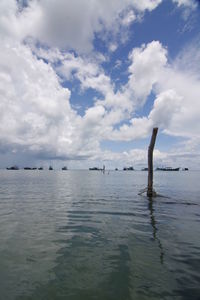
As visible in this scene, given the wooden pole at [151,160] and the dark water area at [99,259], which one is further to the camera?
the wooden pole at [151,160]

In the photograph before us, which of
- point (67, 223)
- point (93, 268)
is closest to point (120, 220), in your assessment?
point (67, 223)

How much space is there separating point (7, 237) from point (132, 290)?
6.89m

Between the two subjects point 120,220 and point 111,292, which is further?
point 120,220

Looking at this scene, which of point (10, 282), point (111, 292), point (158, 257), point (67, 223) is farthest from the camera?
point (67, 223)

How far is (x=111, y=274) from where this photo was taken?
20.7ft

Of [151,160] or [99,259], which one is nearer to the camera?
[99,259]

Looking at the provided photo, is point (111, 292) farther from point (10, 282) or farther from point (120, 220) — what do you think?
point (120, 220)

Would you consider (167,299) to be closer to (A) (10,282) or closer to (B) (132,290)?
(B) (132,290)

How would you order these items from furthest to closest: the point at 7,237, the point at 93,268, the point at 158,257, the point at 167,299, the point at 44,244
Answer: the point at 7,237, the point at 44,244, the point at 158,257, the point at 93,268, the point at 167,299

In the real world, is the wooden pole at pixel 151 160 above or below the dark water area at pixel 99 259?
above

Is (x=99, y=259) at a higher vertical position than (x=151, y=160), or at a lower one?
lower

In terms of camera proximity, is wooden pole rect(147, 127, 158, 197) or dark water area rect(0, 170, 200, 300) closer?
dark water area rect(0, 170, 200, 300)

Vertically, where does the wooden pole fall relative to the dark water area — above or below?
above

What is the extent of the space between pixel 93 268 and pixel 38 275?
1758 millimetres
